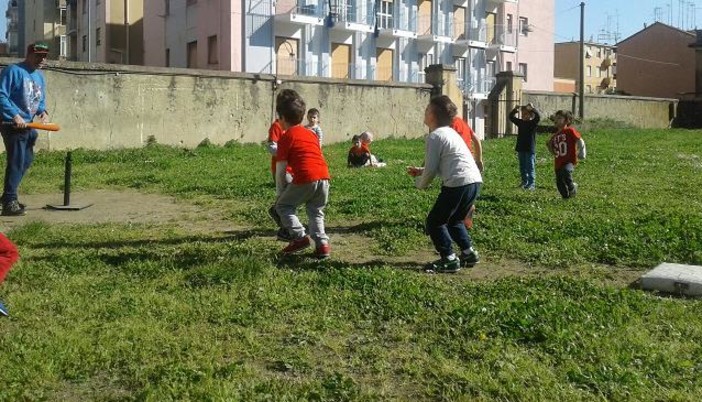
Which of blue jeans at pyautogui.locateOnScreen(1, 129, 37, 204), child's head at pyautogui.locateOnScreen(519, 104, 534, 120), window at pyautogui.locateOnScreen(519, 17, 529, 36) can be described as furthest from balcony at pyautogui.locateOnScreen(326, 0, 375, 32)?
blue jeans at pyautogui.locateOnScreen(1, 129, 37, 204)

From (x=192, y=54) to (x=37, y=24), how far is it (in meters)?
28.1

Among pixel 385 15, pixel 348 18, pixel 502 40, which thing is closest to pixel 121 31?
pixel 348 18

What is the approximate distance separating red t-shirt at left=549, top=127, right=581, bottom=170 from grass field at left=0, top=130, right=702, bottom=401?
4.30 feet

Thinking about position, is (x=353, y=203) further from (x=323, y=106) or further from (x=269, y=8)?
(x=269, y=8)

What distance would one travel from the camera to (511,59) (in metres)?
51.3

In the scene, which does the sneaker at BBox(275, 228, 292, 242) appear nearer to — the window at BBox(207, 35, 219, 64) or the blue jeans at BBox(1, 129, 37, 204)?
the blue jeans at BBox(1, 129, 37, 204)

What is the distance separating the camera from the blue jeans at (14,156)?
882 centimetres

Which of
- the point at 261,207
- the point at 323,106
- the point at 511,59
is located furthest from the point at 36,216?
the point at 511,59

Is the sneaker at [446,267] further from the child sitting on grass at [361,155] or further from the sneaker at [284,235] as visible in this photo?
the child sitting on grass at [361,155]

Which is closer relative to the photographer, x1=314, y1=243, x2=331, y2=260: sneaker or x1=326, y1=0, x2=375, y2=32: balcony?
x1=314, y1=243, x2=331, y2=260: sneaker

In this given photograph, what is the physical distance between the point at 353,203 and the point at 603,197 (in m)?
3.65

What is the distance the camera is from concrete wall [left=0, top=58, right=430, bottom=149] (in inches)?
720

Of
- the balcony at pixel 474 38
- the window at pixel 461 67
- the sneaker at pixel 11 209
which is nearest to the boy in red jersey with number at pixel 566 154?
the sneaker at pixel 11 209

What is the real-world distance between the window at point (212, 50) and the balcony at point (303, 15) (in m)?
3.10
